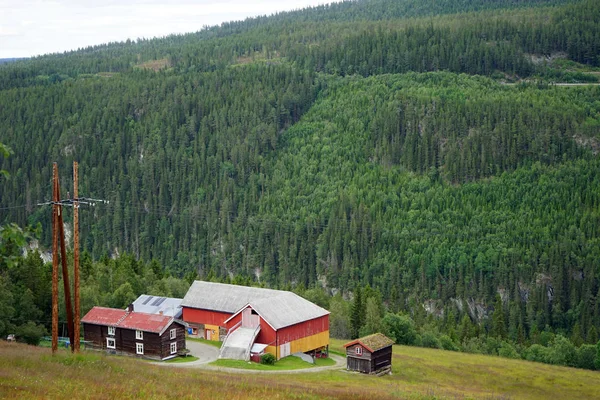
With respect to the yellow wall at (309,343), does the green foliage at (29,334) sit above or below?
above

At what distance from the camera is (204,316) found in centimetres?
8306

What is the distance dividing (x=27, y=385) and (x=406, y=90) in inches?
6227

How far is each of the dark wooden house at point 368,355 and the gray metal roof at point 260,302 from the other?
19.2 feet

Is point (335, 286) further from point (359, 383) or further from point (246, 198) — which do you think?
point (359, 383)

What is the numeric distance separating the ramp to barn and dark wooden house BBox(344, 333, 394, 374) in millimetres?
7519

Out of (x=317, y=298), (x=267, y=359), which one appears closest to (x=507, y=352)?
(x=317, y=298)

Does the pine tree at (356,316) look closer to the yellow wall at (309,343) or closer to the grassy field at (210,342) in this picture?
the yellow wall at (309,343)

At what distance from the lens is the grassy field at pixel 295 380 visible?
1496 inches

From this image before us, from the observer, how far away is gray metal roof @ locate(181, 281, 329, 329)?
76250 millimetres

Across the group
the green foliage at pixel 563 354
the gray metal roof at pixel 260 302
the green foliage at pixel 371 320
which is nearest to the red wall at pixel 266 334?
the gray metal roof at pixel 260 302

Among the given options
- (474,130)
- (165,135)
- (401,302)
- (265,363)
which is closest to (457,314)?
(401,302)

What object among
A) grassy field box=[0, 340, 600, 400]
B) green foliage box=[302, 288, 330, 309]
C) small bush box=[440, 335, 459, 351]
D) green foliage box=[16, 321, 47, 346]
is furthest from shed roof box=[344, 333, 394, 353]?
green foliage box=[302, 288, 330, 309]

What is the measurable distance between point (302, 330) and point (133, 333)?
13.6 meters

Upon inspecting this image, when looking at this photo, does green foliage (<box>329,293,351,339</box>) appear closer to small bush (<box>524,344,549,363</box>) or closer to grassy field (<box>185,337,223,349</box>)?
grassy field (<box>185,337,223,349</box>)
